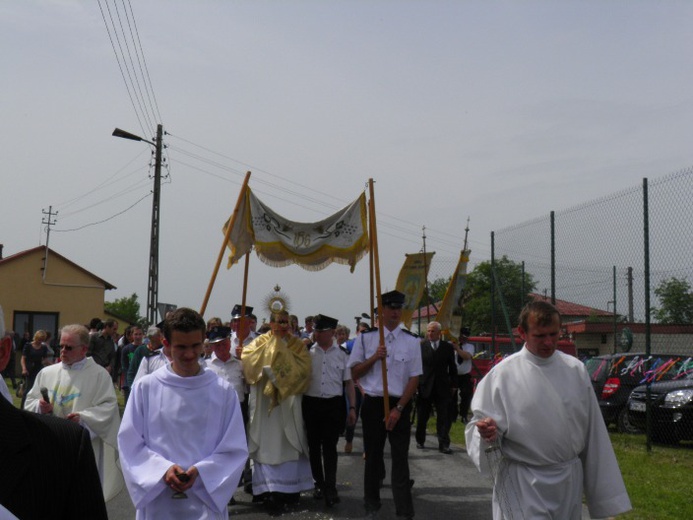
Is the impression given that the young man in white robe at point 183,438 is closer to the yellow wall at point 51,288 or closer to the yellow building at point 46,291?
the yellow building at point 46,291

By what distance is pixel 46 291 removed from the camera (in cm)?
4384

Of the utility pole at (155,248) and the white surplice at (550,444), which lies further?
the utility pole at (155,248)

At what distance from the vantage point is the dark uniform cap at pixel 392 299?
9203 mm

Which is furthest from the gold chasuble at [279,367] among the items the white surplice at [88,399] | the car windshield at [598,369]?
the car windshield at [598,369]

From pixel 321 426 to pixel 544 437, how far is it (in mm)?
4938

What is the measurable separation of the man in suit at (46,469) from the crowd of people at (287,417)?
0.01 meters

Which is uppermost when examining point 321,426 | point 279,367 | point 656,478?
point 279,367

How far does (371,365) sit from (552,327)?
3797 mm

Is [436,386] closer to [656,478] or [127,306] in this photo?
[656,478]

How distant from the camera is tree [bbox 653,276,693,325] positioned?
12.0 meters

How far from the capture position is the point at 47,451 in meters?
2.13

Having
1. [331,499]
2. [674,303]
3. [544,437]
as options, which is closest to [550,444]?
[544,437]

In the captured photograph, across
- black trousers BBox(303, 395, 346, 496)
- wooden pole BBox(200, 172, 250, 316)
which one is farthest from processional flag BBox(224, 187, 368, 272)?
black trousers BBox(303, 395, 346, 496)

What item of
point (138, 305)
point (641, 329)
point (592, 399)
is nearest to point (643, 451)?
point (641, 329)
